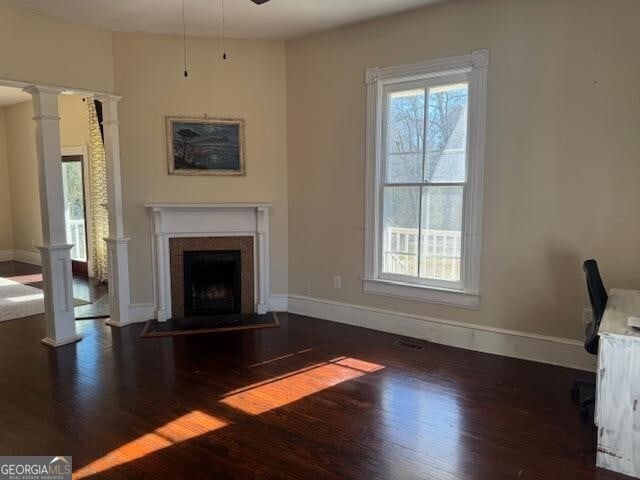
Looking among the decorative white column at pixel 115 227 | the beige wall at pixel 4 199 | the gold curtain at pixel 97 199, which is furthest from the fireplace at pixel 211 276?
the beige wall at pixel 4 199

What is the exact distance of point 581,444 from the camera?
7.90 feet

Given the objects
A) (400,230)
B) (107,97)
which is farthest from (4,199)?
(400,230)

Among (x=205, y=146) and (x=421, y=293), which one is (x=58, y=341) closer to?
(x=205, y=146)

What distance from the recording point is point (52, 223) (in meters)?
3.81

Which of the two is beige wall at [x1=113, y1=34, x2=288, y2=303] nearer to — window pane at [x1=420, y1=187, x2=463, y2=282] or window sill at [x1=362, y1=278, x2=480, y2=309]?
window sill at [x1=362, y1=278, x2=480, y2=309]

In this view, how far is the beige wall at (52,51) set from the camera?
3.56 metres

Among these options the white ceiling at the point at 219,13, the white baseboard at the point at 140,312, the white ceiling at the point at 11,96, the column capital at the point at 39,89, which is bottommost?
the white baseboard at the point at 140,312

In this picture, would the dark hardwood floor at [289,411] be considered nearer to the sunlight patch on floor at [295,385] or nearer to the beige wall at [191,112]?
the sunlight patch on floor at [295,385]
